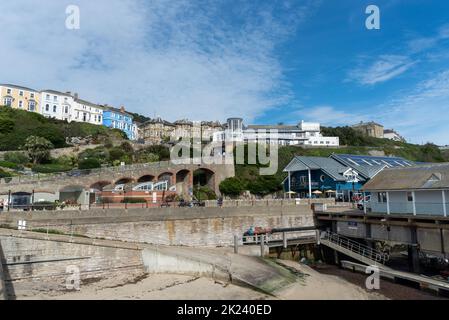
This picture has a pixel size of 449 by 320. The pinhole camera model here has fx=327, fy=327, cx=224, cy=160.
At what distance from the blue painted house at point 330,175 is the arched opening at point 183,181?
50.5ft

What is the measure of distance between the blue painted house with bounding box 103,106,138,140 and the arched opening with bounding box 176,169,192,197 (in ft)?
148

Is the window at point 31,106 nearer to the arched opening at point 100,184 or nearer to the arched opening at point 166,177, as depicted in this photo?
the arched opening at point 166,177

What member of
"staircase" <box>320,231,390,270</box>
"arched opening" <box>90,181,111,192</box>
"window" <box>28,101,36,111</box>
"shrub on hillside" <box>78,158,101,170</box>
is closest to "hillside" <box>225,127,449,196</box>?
"arched opening" <box>90,181,111,192</box>

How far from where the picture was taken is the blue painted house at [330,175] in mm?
45469

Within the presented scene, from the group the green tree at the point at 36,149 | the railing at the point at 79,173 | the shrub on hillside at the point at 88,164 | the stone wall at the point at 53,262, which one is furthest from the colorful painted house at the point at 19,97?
the stone wall at the point at 53,262

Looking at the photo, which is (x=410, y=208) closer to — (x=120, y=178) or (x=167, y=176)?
(x=167, y=176)

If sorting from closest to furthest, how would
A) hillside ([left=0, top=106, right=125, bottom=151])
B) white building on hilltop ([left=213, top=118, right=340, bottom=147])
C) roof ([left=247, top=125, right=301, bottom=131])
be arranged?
hillside ([left=0, top=106, right=125, bottom=151])
white building on hilltop ([left=213, top=118, right=340, bottom=147])
roof ([left=247, top=125, right=301, bottom=131])

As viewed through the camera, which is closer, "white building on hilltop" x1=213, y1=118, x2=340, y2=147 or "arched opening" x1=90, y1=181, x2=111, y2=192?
"arched opening" x1=90, y1=181, x2=111, y2=192

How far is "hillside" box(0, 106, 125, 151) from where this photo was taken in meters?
53.8

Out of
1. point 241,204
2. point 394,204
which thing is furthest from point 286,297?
point 241,204

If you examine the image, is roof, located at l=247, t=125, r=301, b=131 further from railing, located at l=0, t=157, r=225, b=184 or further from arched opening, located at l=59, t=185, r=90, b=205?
arched opening, located at l=59, t=185, r=90, b=205

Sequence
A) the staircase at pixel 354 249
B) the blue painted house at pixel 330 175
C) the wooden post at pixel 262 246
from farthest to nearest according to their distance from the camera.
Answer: the blue painted house at pixel 330 175, the wooden post at pixel 262 246, the staircase at pixel 354 249

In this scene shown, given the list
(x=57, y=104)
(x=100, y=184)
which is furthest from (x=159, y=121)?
(x=100, y=184)

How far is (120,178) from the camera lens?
42.7 meters
